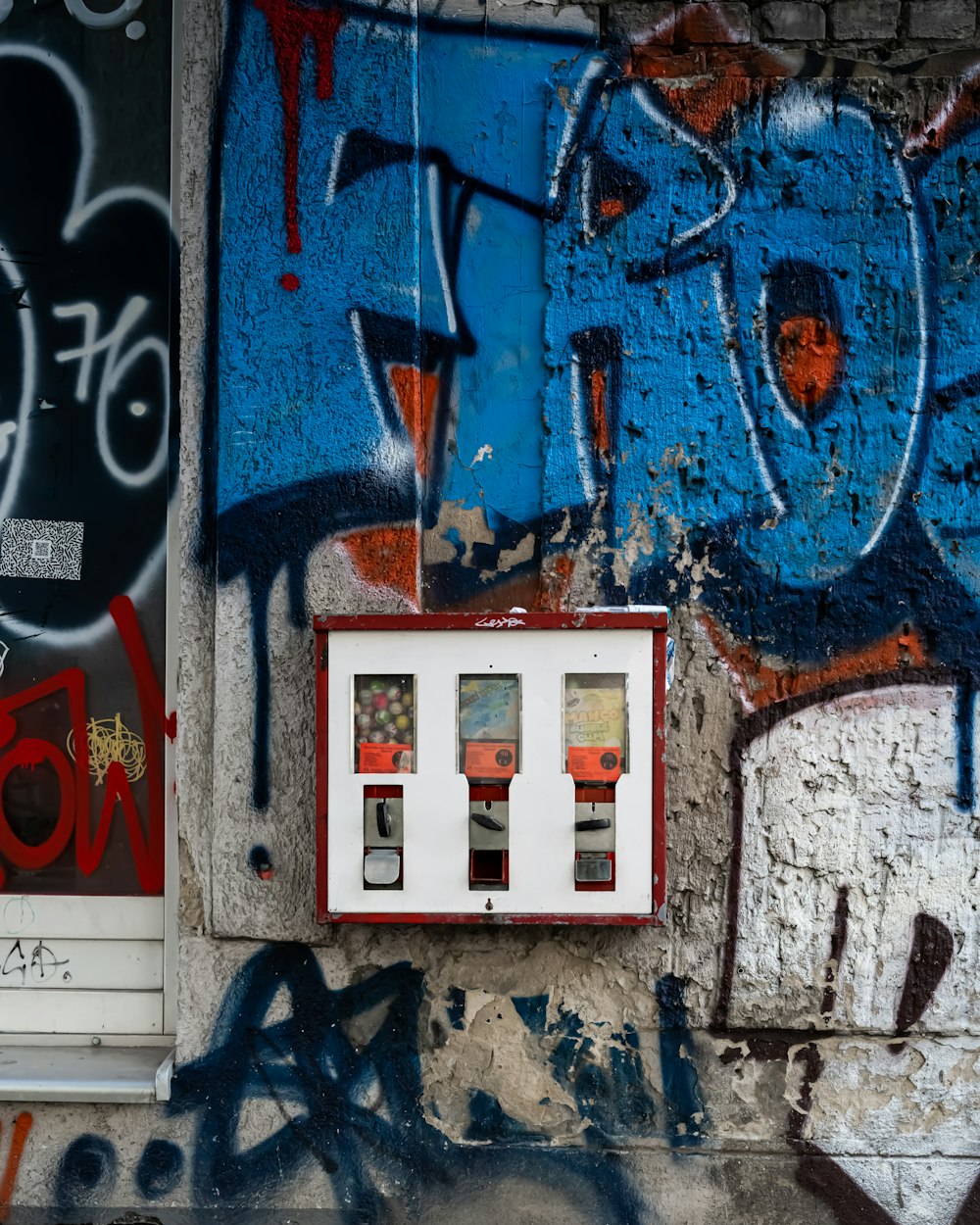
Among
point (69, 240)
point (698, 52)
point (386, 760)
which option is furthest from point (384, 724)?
point (698, 52)

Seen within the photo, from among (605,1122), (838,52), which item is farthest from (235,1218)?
(838,52)

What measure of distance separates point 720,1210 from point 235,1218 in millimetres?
1143

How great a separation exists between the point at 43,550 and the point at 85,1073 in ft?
4.39

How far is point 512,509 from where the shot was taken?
8.36 ft

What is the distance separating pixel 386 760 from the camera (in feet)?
7.50

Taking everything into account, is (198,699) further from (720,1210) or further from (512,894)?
(720,1210)

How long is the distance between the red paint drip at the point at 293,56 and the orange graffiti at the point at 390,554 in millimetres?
701

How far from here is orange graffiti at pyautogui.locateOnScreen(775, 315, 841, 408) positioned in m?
2.48

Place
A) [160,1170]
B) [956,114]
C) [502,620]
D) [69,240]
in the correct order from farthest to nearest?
[69,240], [160,1170], [956,114], [502,620]

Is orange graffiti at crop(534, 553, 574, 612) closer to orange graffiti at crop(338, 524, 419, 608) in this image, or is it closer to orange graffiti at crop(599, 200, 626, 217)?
orange graffiti at crop(338, 524, 419, 608)

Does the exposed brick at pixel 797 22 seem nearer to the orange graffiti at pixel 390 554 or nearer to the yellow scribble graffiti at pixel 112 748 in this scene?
the orange graffiti at pixel 390 554

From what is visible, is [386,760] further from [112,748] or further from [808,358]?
[808,358]

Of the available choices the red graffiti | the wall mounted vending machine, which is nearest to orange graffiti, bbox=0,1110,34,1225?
the red graffiti

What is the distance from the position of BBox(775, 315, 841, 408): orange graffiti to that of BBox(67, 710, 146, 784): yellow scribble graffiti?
1912mm
